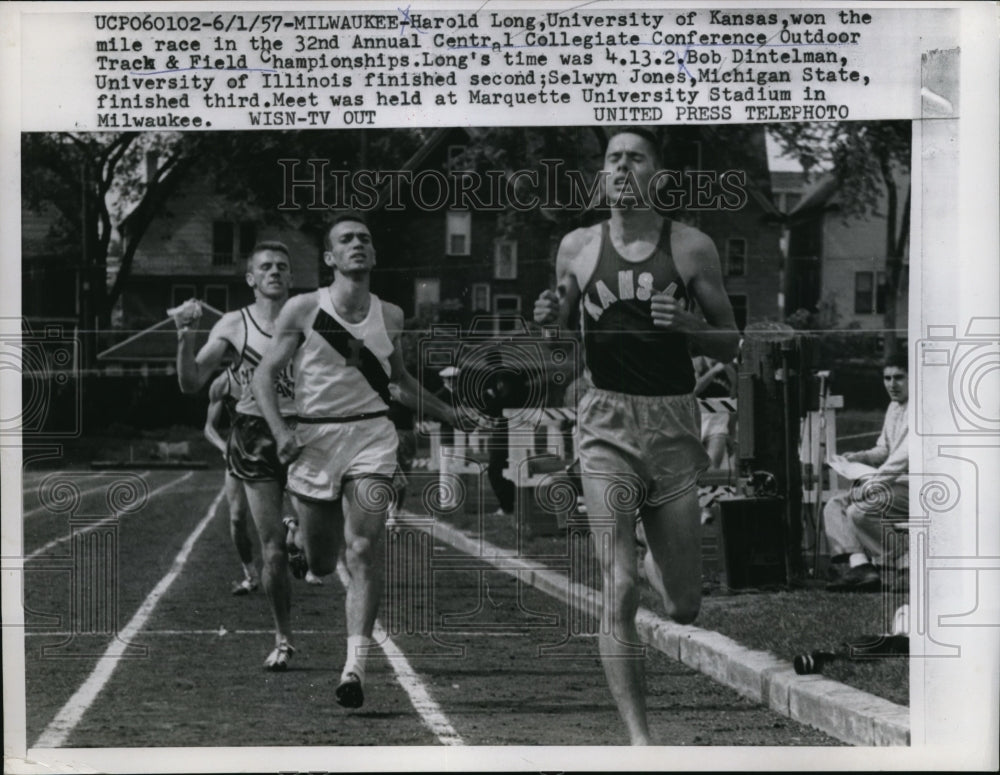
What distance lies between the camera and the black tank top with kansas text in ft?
27.7

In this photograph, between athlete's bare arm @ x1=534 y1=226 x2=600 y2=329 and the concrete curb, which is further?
athlete's bare arm @ x1=534 y1=226 x2=600 y2=329

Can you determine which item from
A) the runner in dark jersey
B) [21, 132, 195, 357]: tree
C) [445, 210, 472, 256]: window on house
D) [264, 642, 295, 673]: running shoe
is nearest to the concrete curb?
the runner in dark jersey

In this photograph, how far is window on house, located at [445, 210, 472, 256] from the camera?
27.8 feet

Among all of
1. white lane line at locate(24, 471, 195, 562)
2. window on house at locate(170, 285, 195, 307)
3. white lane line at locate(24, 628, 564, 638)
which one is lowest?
white lane line at locate(24, 628, 564, 638)

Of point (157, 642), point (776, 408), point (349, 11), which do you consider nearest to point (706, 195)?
point (776, 408)

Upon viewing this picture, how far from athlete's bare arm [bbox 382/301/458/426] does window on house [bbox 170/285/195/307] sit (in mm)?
733

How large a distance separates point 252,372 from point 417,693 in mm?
1375

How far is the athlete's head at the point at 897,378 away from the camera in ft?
28.0

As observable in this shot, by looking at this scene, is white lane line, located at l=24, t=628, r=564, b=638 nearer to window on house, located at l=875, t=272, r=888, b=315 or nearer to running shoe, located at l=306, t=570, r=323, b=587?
running shoe, located at l=306, t=570, r=323, b=587

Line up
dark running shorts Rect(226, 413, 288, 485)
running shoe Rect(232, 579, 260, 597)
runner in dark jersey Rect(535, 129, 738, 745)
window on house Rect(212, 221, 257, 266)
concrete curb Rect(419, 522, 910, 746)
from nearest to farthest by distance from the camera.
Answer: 1. concrete curb Rect(419, 522, 910, 746)
2. runner in dark jersey Rect(535, 129, 738, 745)
3. window on house Rect(212, 221, 257, 266)
4. dark running shorts Rect(226, 413, 288, 485)
5. running shoe Rect(232, 579, 260, 597)

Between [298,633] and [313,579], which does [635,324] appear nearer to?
Result: [313,579]

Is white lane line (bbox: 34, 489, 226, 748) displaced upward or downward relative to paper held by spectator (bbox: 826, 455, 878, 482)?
downward

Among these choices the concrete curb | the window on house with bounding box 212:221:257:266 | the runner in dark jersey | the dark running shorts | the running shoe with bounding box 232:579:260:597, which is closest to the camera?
the concrete curb

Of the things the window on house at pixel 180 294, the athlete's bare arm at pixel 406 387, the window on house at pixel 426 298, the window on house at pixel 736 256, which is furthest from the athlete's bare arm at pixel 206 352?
the window on house at pixel 736 256
